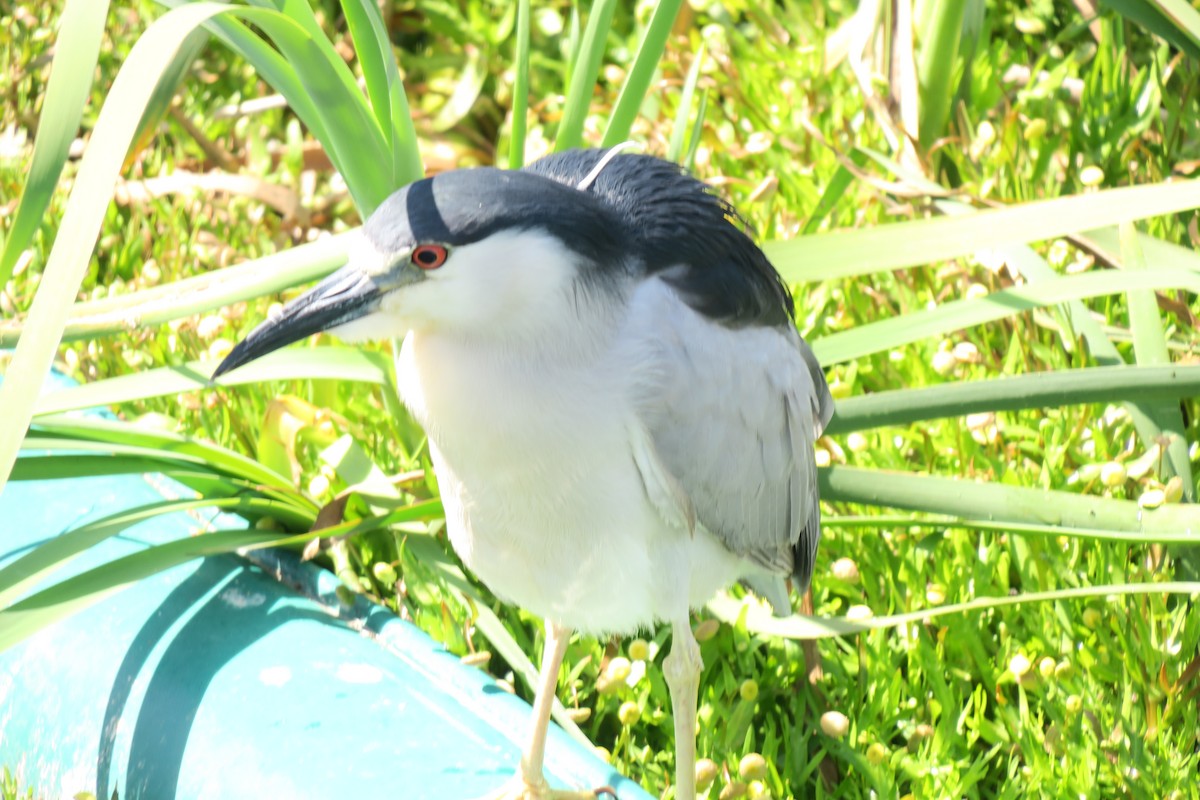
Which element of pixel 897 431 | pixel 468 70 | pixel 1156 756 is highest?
pixel 468 70

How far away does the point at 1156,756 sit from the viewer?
2.07 metres

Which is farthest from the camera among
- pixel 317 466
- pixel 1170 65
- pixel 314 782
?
pixel 1170 65

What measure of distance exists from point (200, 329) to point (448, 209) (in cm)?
139

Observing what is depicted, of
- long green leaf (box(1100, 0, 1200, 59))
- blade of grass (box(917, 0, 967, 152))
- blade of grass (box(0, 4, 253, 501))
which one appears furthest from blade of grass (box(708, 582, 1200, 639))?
blade of grass (box(917, 0, 967, 152))

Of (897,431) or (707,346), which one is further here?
(897,431)

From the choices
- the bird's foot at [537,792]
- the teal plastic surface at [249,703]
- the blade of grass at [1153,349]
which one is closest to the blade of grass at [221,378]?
the teal plastic surface at [249,703]

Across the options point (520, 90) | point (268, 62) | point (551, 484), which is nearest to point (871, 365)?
point (520, 90)

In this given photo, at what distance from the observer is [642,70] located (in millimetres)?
2549

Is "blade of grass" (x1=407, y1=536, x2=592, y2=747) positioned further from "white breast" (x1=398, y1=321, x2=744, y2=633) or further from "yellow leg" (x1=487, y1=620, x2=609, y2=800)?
"white breast" (x1=398, y1=321, x2=744, y2=633)

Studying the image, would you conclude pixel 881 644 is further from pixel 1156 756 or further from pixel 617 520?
pixel 617 520

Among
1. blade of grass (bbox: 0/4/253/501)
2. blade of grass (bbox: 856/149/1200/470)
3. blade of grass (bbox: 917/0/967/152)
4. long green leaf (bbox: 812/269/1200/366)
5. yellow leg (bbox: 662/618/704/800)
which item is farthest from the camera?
blade of grass (bbox: 917/0/967/152)

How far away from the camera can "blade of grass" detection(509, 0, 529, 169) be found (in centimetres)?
246

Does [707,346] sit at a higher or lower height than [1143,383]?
higher

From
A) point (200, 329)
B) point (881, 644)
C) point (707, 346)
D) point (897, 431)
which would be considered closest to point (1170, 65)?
point (897, 431)
